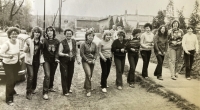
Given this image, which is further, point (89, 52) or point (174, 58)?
point (174, 58)

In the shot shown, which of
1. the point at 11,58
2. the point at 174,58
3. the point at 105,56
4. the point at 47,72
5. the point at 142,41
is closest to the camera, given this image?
the point at 11,58

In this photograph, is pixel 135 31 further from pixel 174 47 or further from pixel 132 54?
pixel 174 47

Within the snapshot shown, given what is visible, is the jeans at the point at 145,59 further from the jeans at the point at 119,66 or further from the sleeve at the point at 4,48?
the sleeve at the point at 4,48

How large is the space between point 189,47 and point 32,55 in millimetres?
1893

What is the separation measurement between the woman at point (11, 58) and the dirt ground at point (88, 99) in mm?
126

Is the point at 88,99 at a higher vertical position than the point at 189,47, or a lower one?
lower

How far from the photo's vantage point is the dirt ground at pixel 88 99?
3.40 metres

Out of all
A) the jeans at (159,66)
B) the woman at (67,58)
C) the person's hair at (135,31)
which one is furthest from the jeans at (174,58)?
the woman at (67,58)

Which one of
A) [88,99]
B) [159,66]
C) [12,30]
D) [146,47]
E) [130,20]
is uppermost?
[130,20]

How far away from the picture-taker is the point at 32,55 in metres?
3.61

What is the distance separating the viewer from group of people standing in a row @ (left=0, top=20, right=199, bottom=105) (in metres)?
3.52

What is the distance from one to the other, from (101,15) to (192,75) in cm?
128

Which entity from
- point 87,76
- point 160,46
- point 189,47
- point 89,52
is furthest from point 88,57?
point 189,47

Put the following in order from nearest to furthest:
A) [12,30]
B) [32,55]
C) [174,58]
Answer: [12,30], [32,55], [174,58]
